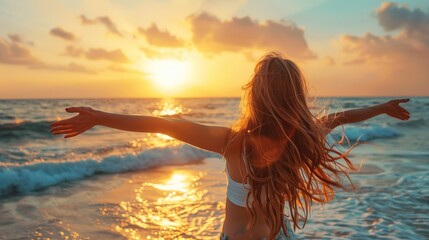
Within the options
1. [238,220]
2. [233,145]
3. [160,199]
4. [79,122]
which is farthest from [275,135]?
[160,199]

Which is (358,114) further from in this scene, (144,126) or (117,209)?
(117,209)

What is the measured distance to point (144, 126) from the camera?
89.8 inches

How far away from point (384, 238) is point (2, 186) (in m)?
7.03

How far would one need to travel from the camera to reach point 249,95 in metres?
2.51

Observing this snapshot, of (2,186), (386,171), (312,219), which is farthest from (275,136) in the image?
(386,171)

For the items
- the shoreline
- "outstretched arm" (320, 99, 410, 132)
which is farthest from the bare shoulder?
the shoreline

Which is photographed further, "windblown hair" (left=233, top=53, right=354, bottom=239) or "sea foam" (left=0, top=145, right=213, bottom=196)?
"sea foam" (left=0, top=145, right=213, bottom=196)

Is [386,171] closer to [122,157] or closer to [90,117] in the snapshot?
[122,157]

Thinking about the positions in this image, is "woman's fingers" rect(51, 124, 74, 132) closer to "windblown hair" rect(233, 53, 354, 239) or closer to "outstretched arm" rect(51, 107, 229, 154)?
"outstretched arm" rect(51, 107, 229, 154)

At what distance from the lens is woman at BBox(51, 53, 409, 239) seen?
2.32 metres

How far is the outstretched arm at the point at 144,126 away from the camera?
7.28 ft

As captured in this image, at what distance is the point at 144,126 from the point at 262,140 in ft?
2.38

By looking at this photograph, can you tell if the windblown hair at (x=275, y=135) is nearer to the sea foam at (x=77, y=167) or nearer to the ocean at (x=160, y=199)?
the ocean at (x=160, y=199)

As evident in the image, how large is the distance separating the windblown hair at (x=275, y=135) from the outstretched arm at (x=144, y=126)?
0.60 feet
